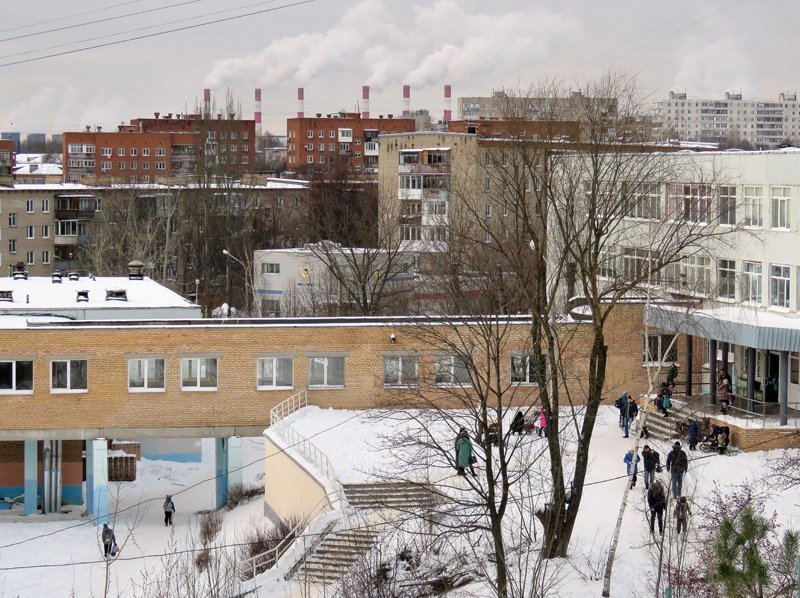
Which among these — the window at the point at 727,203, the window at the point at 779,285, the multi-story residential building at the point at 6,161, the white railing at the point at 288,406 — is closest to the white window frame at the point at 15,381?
the white railing at the point at 288,406

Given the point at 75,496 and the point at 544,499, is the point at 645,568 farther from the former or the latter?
the point at 75,496

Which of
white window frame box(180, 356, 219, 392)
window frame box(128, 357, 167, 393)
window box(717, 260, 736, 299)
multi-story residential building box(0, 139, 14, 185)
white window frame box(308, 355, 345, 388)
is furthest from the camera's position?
multi-story residential building box(0, 139, 14, 185)

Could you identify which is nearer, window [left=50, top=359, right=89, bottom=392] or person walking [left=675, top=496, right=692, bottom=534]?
person walking [left=675, top=496, right=692, bottom=534]

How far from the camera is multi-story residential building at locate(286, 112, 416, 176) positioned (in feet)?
340

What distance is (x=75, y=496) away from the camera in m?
33.2

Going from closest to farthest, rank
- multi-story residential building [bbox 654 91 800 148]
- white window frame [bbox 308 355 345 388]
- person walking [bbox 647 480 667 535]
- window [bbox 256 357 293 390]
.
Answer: person walking [bbox 647 480 667 535], window [bbox 256 357 293 390], white window frame [bbox 308 355 345 388], multi-story residential building [bbox 654 91 800 148]

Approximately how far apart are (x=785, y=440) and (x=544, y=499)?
578cm

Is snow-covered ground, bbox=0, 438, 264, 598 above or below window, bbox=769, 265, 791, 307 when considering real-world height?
below

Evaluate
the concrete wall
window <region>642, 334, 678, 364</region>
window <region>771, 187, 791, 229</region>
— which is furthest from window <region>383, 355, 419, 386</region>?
window <region>771, 187, 791, 229</region>

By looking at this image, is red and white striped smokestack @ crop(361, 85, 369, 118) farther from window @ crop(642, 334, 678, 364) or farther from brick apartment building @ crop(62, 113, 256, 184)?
window @ crop(642, 334, 678, 364)

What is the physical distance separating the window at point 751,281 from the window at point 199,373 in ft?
42.8

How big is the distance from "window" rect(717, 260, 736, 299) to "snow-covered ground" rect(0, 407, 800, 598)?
3.99m

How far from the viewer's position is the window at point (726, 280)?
95.9ft

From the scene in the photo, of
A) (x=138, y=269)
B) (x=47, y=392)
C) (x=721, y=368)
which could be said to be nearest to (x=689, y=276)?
(x=721, y=368)
